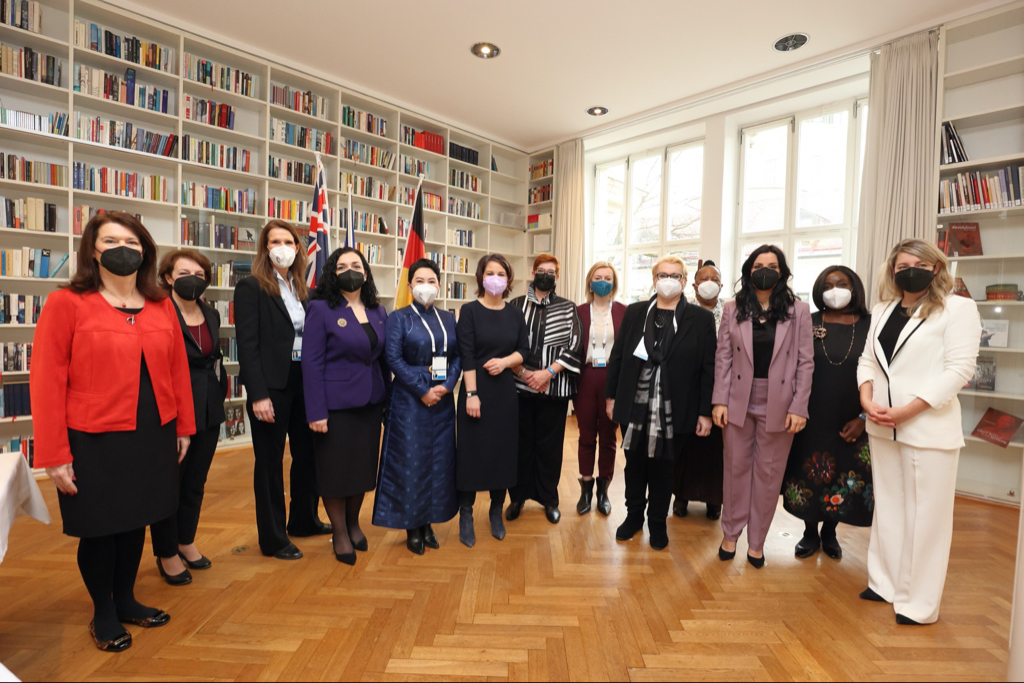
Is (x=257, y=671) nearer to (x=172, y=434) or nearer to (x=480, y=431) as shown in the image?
(x=172, y=434)

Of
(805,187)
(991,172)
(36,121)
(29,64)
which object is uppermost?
(29,64)

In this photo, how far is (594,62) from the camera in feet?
16.2

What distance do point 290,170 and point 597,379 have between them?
4.10 metres

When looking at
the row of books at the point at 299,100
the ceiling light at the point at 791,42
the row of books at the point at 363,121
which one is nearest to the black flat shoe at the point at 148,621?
the row of books at the point at 299,100

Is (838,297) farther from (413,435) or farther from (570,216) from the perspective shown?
(570,216)

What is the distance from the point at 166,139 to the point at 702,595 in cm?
535

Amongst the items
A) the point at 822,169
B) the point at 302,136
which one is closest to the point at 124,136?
the point at 302,136

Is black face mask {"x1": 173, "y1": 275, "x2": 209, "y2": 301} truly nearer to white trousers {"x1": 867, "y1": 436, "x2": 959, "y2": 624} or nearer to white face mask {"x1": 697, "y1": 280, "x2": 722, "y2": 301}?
white face mask {"x1": 697, "y1": 280, "x2": 722, "y2": 301}

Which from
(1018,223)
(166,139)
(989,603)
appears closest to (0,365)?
(166,139)

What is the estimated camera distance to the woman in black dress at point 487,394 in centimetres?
271

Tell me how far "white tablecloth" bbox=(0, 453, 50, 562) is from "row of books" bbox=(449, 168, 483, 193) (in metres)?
5.67

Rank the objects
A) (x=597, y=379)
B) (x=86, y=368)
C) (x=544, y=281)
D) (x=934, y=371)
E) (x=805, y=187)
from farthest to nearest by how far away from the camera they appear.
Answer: (x=805, y=187), (x=597, y=379), (x=544, y=281), (x=934, y=371), (x=86, y=368)

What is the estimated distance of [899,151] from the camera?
4297mm

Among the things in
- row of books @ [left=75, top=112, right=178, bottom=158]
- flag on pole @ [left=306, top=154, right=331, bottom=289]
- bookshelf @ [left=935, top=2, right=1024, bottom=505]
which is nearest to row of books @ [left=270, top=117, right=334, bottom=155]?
row of books @ [left=75, top=112, right=178, bottom=158]
